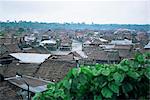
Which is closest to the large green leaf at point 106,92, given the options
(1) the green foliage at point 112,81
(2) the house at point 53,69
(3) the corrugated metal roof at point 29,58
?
(1) the green foliage at point 112,81

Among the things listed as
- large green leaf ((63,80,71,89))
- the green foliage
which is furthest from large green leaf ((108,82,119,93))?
large green leaf ((63,80,71,89))

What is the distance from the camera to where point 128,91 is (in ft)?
2.33

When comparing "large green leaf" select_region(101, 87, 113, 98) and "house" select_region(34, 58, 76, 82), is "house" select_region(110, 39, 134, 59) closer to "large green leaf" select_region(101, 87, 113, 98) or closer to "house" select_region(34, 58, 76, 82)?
"house" select_region(34, 58, 76, 82)

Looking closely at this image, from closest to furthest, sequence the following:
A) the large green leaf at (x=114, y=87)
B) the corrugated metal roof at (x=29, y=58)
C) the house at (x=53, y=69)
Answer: the large green leaf at (x=114, y=87)
the house at (x=53, y=69)
the corrugated metal roof at (x=29, y=58)

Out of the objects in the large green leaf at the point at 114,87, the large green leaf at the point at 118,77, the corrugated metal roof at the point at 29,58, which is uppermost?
the large green leaf at the point at 118,77

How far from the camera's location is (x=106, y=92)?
705mm

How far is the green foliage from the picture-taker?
71cm

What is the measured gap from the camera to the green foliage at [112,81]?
2.32 ft

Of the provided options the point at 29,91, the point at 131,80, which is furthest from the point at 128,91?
the point at 29,91

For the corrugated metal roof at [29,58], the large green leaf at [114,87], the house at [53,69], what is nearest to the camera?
the large green leaf at [114,87]

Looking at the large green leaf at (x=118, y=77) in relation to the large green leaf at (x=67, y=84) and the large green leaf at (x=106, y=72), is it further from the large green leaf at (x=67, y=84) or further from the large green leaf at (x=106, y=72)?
the large green leaf at (x=67, y=84)

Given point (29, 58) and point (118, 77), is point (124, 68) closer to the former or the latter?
point (118, 77)

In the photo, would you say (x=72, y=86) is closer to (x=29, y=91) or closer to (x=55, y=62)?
(x=29, y=91)

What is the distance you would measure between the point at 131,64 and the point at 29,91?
193cm
